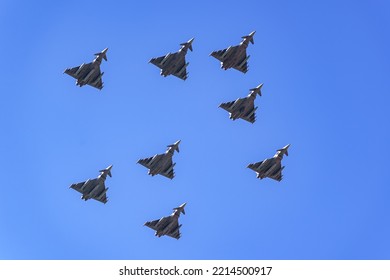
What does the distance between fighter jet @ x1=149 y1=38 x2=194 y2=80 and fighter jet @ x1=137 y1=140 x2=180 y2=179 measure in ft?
33.5

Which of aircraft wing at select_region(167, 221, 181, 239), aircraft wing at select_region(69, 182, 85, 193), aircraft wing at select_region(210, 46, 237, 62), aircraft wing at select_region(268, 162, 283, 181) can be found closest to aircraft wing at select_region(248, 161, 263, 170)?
aircraft wing at select_region(268, 162, 283, 181)

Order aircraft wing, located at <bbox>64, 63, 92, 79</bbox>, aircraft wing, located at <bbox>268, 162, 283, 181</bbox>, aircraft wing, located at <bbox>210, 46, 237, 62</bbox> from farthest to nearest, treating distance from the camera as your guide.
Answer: aircraft wing, located at <bbox>268, 162, 283, 181</bbox>
aircraft wing, located at <bbox>210, 46, 237, 62</bbox>
aircraft wing, located at <bbox>64, 63, 92, 79</bbox>

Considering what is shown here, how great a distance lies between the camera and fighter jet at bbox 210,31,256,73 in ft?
336

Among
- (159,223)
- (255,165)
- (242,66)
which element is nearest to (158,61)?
(242,66)

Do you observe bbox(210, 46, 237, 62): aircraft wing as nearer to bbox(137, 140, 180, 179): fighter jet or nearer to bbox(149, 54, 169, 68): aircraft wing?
bbox(149, 54, 169, 68): aircraft wing

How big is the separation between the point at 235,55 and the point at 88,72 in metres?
21.2

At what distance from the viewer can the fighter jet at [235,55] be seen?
10238 centimetres

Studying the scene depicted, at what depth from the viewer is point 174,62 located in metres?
103

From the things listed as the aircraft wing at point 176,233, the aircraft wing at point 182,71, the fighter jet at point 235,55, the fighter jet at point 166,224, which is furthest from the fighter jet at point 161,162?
the fighter jet at point 235,55

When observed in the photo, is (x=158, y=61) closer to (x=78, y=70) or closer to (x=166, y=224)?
(x=78, y=70)

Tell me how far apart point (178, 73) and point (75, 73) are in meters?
14.7

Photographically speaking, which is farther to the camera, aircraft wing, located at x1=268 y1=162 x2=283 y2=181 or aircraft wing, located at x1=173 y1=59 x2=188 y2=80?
aircraft wing, located at x1=268 y1=162 x2=283 y2=181
